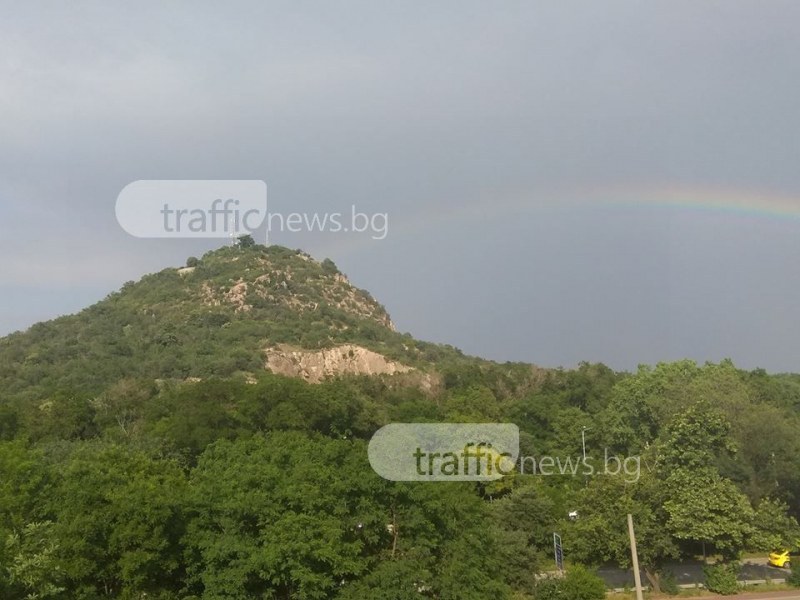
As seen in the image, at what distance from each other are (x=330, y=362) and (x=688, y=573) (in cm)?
4615

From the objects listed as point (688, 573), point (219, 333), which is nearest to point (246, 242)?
point (219, 333)

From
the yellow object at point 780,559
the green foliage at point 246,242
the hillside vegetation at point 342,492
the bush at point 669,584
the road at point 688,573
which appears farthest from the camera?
the green foliage at point 246,242

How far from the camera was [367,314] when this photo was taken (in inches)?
3701

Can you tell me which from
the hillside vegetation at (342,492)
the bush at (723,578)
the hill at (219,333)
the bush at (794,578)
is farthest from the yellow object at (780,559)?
the hill at (219,333)

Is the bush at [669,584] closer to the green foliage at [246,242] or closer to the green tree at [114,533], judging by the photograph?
the green tree at [114,533]

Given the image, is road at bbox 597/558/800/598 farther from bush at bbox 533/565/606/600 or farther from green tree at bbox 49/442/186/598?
green tree at bbox 49/442/186/598

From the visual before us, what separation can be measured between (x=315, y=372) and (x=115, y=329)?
24.1 m

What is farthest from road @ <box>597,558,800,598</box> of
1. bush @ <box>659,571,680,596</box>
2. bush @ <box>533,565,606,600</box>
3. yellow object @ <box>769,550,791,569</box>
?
bush @ <box>533,565,606,600</box>

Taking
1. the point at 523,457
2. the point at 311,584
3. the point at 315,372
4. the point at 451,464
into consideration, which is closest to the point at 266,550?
the point at 311,584

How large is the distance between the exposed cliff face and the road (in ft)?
132

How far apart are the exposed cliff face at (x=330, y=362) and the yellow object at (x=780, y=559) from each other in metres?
41.5

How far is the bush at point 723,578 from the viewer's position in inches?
926

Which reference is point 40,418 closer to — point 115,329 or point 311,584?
point 311,584

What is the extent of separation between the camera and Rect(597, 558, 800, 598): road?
25.0 m
